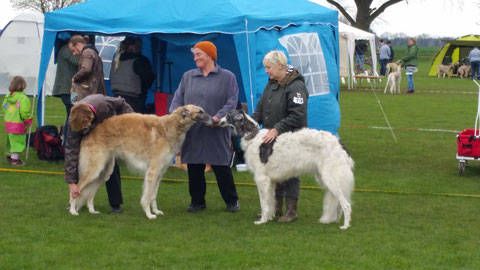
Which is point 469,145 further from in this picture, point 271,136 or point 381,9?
point 381,9

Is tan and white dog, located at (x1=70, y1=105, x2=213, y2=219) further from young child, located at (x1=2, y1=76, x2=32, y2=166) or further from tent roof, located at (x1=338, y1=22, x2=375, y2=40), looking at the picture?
tent roof, located at (x1=338, y1=22, x2=375, y2=40)

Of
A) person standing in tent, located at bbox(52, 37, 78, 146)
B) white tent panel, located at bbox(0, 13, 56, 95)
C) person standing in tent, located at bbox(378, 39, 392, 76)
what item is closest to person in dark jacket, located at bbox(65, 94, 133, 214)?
person standing in tent, located at bbox(52, 37, 78, 146)

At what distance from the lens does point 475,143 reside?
9281mm

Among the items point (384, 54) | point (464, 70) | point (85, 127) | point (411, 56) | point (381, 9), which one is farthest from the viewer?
point (381, 9)

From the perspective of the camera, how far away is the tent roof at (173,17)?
9.54 m

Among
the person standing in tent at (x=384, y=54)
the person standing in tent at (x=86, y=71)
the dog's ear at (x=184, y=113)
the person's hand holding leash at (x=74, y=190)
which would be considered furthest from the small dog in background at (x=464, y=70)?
the person's hand holding leash at (x=74, y=190)

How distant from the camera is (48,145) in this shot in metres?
10.3

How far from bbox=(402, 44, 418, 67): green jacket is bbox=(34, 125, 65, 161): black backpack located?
55.6 feet

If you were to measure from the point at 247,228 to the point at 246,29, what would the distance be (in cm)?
376

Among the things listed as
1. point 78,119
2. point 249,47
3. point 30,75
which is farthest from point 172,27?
point 30,75

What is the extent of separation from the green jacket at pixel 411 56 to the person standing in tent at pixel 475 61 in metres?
11.1

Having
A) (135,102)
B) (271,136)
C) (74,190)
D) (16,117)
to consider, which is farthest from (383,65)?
(74,190)

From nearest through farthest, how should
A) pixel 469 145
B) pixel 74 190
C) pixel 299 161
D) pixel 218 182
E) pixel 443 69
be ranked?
pixel 299 161 < pixel 74 190 < pixel 218 182 < pixel 469 145 < pixel 443 69

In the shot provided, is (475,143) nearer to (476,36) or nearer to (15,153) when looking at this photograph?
(15,153)
